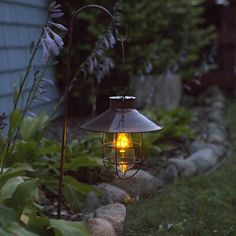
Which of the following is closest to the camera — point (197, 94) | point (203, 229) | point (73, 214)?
point (203, 229)

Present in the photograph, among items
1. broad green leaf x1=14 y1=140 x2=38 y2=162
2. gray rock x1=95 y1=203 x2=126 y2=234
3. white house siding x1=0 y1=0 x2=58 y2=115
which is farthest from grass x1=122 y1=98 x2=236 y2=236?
white house siding x1=0 y1=0 x2=58 y2=115

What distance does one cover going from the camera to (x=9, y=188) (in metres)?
3.05

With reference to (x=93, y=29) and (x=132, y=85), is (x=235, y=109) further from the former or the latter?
(x=93, y=29)

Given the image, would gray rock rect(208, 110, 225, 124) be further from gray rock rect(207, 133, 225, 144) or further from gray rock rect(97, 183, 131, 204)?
gray rock rect(97, 183, 131, 204)

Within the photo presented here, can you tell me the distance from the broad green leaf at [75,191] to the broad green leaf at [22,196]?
1127mm

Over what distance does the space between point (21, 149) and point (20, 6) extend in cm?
322

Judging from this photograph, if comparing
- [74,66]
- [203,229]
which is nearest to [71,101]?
[74,66]

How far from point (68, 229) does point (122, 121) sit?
0.57 meters

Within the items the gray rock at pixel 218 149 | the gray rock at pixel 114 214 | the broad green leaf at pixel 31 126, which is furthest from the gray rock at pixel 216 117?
the gray rock at pixel 114 214

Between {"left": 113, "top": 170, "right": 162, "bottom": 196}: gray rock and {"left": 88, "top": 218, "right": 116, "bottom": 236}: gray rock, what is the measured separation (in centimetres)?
118

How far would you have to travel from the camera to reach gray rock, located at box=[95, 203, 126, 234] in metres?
3.64

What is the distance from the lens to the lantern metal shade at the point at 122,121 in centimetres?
279

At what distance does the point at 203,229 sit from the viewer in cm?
368

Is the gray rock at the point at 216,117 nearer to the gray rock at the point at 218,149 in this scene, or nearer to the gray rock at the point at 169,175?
the gray rock at the point at 218,149
